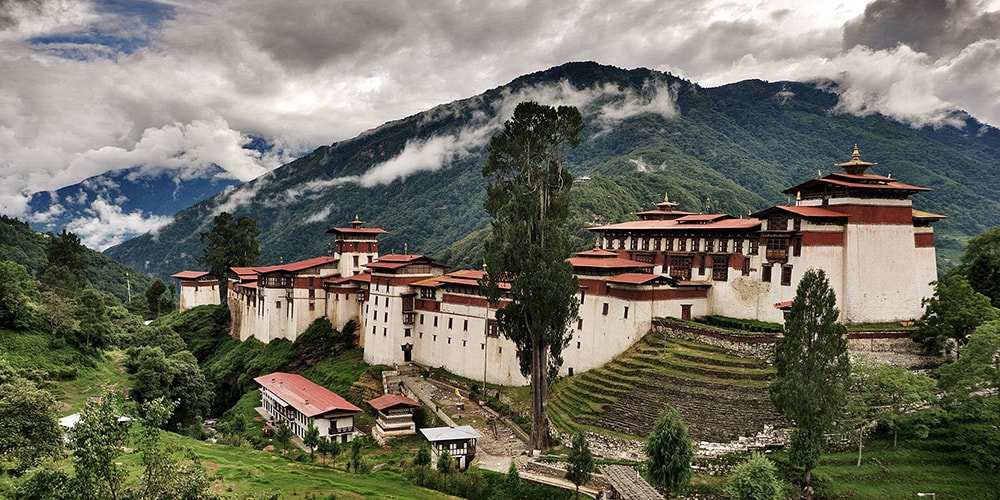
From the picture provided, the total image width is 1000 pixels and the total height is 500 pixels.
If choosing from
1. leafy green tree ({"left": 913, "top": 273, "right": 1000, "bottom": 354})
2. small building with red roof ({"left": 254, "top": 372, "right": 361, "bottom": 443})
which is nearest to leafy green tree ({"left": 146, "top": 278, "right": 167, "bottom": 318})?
small building with red roof ({"left": 254, "top": 372, "right": 361, "bottom": 443})

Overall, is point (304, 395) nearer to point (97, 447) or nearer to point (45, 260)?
point (97, 447)

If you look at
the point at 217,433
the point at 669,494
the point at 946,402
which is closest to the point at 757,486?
the point at 669,494

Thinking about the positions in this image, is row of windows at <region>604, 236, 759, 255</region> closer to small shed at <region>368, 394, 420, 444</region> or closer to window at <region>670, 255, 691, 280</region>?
window at <region>670, 255, 691, 280</region>

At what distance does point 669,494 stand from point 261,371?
41.1 m

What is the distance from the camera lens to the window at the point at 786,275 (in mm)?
37000

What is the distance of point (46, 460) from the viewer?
20.6 meters

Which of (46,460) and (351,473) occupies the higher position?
(46,460)

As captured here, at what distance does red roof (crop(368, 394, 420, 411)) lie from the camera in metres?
41.7

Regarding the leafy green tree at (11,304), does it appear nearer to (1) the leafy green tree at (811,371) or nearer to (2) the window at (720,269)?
(2) the window at (720,269)

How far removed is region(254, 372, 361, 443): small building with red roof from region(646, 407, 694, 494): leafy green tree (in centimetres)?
2058

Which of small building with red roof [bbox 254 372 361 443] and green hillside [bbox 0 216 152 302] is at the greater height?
green hillside [bbox 0 216 152 302]

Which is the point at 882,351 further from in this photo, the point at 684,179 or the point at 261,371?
the point at 684,179

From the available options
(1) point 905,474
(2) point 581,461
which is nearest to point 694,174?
(1) point 905,474

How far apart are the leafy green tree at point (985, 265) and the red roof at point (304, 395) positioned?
38327mm
